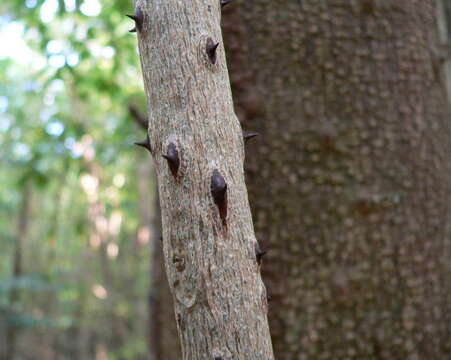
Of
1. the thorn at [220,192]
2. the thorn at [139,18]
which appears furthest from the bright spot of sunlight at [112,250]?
the thorn at [220,192]

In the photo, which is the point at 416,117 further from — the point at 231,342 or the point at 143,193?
the point at 143,193

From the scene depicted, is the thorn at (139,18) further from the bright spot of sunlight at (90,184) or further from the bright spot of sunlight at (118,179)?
the bright spot of sunlight at (118,179)

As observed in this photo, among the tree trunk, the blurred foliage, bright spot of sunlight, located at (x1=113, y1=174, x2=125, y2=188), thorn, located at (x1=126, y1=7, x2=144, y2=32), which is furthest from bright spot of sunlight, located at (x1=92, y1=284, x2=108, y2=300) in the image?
thorn, located at (x1=126, y1=7, x2=144, y2=32)

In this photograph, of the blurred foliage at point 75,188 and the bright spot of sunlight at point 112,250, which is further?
the bright spot of sunlight at point 112,250

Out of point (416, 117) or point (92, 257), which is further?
point (92, 257)

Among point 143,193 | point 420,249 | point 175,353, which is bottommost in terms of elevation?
point 175,353

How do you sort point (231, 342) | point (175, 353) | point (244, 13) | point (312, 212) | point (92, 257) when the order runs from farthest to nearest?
point (92, 257) < point (175, 353) < point (244, 13) < point (312, 212) < point (231, 342)

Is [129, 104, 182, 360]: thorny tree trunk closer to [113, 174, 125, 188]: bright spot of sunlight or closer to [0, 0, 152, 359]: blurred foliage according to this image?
[0, 0, 152, 359]: blurred foliage

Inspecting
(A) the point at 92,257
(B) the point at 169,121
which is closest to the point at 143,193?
(A) the point at 92,257
